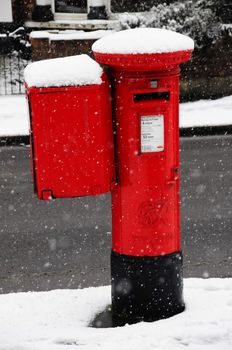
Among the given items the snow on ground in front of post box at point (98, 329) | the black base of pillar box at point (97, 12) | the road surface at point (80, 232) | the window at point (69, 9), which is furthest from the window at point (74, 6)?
the snow on ground in front of post box at point (98, 329)

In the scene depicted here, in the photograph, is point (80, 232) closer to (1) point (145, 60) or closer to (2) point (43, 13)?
(1) point (145, 60)

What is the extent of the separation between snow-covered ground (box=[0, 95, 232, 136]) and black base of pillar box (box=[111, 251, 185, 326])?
7.04m

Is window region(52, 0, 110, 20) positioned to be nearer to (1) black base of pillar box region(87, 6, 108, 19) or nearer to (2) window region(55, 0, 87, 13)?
(2) window region(55, 0, 87, 13)

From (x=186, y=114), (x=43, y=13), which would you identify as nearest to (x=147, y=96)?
(x=186, y=114)

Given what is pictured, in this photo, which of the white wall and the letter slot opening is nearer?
the letter slot opening

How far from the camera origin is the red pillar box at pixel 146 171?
428cm

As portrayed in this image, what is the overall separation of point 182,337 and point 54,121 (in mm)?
1371

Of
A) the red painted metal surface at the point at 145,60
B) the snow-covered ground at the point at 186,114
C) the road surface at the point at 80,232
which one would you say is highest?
the red painted metal surface at the point at 145,60

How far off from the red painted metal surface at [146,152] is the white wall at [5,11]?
1451 centimetres

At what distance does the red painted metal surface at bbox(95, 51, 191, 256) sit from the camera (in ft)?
14.1

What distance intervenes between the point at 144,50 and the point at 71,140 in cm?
62

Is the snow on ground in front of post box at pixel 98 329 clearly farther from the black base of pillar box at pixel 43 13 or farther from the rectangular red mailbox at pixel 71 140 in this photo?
the black base of pillar box at pixel 43 13

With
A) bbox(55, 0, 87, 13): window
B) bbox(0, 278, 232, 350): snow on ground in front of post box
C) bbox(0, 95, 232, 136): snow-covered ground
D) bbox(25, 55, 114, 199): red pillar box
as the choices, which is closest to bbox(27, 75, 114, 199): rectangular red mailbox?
bbox(25, 55, 114, 199): red pillar box

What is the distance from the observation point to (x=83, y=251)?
666cm
